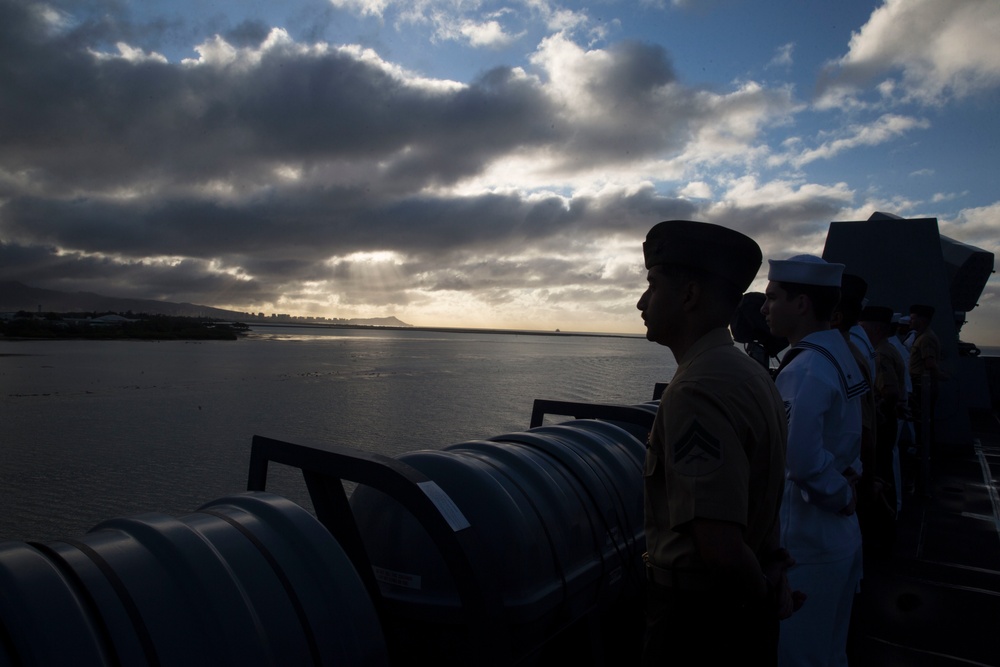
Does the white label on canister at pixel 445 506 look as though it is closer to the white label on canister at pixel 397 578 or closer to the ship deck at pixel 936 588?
the white label on canister at pixel 397 578

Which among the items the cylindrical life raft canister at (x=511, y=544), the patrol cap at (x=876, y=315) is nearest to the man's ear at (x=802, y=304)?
the cylindrical life raft canister at (x=511, y=544)

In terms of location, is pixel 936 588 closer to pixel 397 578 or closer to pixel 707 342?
pixel 397 578

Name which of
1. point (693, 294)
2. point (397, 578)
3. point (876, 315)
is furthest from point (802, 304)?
point (876, 315)

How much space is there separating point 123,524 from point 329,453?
2.65 ft

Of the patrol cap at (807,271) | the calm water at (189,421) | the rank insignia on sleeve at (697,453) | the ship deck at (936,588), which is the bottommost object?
the calm water at (189,421)

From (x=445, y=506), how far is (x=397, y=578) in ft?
2.30

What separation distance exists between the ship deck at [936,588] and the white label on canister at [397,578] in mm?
3321

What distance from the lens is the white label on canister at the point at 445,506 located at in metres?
2.75

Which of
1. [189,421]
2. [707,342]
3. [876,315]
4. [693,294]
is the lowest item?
[189,421]

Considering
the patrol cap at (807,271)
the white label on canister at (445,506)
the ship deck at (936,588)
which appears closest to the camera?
the white label on canister at (445,506)

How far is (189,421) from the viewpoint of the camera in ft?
Result: 63.0

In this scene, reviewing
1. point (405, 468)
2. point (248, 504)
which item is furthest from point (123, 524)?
point (405, 468)

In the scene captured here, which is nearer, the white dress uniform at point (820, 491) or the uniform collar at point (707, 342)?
the uniform collar at point (707, 342)

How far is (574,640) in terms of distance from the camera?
4180 millimetres
